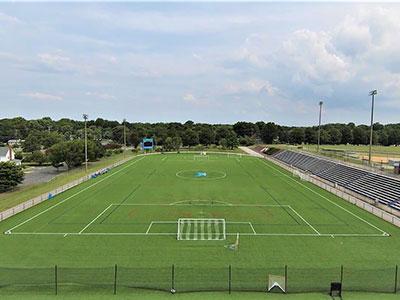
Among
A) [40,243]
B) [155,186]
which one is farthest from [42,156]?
[40,243]

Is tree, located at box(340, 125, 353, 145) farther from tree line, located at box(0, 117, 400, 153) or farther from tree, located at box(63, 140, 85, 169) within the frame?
tree, located at box(63, 140, 85, 169)

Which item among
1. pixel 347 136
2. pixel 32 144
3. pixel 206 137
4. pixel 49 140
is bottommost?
pixel 32 144

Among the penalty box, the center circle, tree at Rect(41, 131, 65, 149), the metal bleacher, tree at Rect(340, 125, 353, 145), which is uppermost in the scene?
tree at Rect(340, 125, 353, 145)

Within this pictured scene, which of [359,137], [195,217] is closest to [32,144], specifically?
[195,217]

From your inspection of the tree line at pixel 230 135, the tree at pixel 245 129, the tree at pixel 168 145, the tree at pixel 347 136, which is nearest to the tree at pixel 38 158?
the tree line at pixel 230 135

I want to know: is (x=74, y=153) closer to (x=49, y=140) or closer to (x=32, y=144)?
(x=32, y=144)

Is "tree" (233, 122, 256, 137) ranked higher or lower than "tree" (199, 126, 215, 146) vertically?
higher

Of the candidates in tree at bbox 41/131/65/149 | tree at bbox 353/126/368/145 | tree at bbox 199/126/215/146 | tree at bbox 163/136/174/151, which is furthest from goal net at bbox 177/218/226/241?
tree at bbox 353/126/368/145

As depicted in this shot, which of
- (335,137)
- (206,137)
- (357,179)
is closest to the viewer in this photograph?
(357,179)
